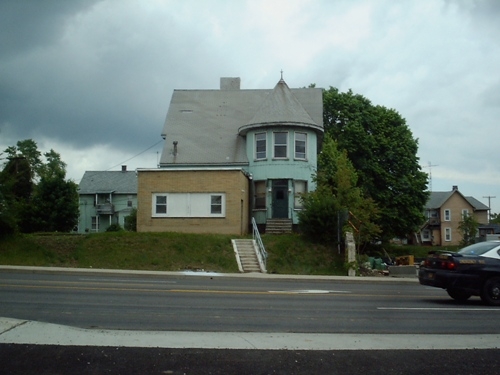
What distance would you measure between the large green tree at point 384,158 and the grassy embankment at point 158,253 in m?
17.7

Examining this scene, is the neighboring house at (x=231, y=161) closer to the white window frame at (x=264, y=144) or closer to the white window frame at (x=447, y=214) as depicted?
the white window frame at (x=264, y=144)

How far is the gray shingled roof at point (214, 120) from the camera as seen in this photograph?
37.3m

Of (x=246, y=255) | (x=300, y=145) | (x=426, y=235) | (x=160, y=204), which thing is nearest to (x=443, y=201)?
(x=426, y=235)

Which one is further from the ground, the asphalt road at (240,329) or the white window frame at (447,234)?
the white window frame at (447,234)

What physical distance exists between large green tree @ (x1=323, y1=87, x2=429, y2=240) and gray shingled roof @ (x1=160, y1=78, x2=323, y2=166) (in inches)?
276

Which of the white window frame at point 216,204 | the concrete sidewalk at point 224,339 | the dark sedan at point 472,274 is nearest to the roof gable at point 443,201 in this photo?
the white window frame at point 216,204

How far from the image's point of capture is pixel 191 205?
109 ft

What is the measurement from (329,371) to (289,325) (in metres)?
3.80

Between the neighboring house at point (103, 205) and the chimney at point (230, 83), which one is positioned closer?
the chimney at point (230, 83)

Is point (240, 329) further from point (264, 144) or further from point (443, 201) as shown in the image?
point (443, 201)

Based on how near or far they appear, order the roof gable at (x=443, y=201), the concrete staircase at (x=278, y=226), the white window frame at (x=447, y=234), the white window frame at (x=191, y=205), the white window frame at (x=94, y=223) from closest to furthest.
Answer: the white window frame at (x=191, y=205) < the concrete staircase at (x=278, y=226) < the white window frame at (x=94, y=223) < the white window frame at (x=447, y=234) < the roof gable at (x=443, y=201)

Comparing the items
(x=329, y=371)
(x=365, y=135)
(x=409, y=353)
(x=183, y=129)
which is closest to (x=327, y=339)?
(x=409, y=353)

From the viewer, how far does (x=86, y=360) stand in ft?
24.3

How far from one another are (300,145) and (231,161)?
4377mm
